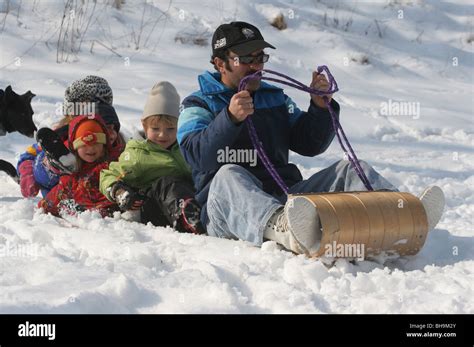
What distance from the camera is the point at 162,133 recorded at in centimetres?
454

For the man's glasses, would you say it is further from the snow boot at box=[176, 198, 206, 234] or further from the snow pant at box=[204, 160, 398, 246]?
the snow boot at box=[176, 198, 206, 234]

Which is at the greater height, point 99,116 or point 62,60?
point 62,60

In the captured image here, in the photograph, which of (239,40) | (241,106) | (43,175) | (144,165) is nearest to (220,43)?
(239,40)

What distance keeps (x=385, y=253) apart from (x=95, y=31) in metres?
6.74

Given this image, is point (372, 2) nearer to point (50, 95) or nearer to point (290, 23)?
point (290, 23)

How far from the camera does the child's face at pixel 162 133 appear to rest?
14.8 feet

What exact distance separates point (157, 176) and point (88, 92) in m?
1.08

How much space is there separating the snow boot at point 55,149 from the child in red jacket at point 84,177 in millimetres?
92

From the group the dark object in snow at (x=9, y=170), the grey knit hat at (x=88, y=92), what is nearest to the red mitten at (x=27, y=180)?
the dark object in snow at (x=9, y=170)

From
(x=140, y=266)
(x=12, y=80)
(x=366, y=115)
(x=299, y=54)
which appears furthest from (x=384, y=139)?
(x=140, y=266)

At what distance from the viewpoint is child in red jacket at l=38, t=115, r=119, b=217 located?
175 inches

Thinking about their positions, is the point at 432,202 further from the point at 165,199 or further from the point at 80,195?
the point at 80,195

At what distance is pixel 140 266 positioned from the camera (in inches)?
123

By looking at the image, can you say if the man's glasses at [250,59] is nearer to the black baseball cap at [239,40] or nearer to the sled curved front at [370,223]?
the black baseball cap at [239,40]
